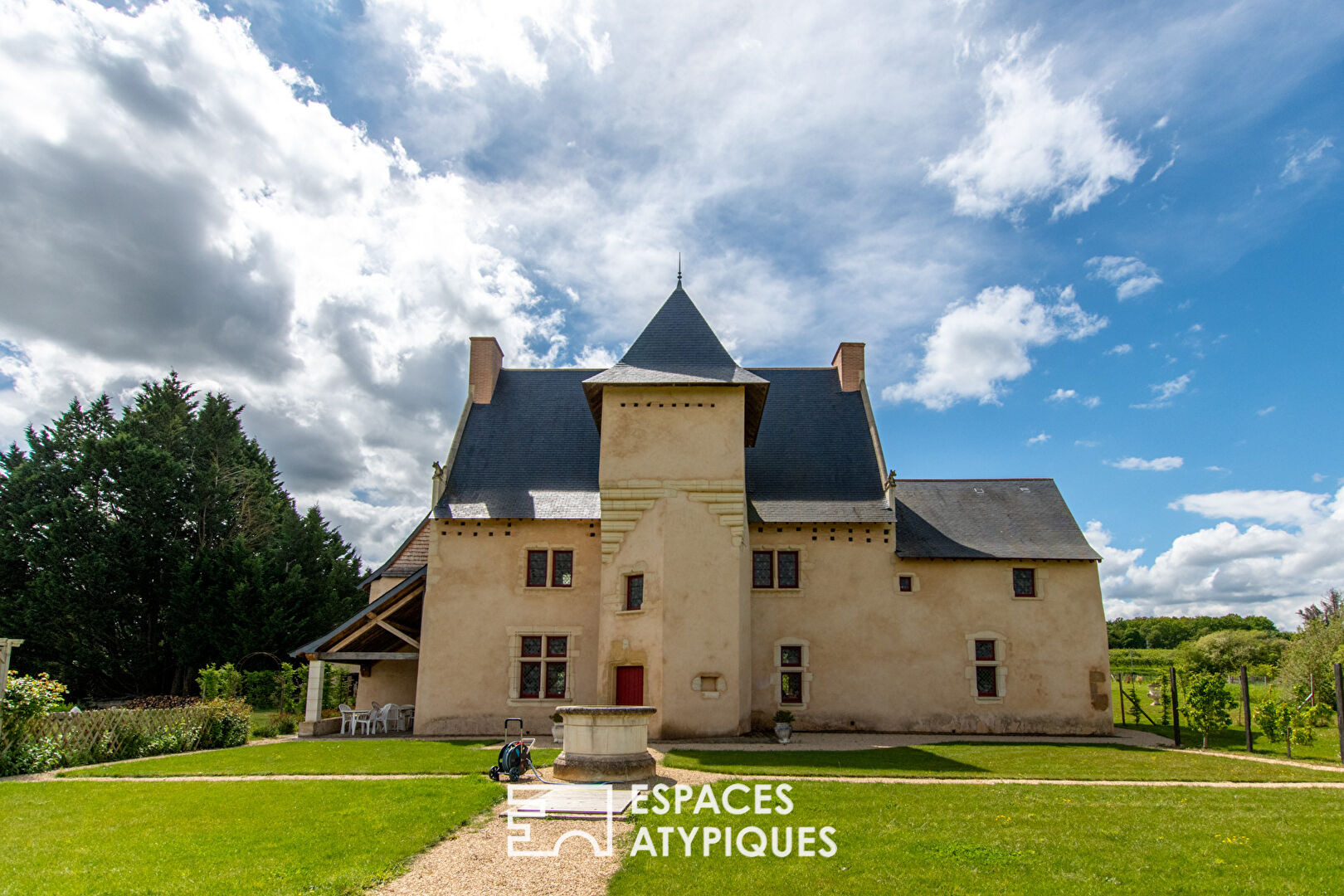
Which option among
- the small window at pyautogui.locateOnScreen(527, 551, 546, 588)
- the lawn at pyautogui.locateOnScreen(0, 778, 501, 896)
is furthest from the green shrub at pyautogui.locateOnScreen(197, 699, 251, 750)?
the small window at pyautogui.locateOnScreen(527, 551, 546, 588)

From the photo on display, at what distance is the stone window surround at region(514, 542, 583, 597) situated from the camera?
1977 centimetres

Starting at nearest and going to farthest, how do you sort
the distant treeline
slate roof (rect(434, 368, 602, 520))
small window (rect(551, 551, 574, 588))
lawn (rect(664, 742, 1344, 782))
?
1. lawn (rect(664, 742, 1344, 782))
2. small window (rect(551, 551, 574, 588))
3. slate roof (rect(434, 368, 602, 520))
4. the distant treeline

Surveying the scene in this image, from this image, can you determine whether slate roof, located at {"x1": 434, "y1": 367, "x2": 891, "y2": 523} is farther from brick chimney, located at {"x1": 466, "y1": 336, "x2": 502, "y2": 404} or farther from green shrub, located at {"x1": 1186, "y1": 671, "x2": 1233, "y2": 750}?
green shrub, located at {"x1": 1186, "y1": 671, "x2": 1233, "y2": 750}

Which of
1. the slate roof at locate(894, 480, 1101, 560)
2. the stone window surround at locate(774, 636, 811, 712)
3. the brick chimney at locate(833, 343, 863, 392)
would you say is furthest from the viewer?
the brick chimney at locate(833, 343, 863, 392)

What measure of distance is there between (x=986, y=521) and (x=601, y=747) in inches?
563

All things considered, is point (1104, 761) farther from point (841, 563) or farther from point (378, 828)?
point (378, 828)

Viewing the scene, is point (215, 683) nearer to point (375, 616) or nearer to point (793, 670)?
point (375, 616)

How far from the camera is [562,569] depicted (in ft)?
65.7

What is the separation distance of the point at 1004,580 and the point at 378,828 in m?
16.6

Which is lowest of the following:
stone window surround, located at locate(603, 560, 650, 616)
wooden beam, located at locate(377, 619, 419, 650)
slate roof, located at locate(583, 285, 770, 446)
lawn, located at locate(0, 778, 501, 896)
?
lawn, located at locate(0, 778, 501, 896)

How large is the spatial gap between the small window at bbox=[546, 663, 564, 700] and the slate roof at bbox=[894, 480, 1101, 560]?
885 centimetres

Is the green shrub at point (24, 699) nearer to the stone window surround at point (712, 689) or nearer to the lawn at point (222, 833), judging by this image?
the lawn at point (222, 833)

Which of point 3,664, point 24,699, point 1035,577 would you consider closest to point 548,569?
point 24,699

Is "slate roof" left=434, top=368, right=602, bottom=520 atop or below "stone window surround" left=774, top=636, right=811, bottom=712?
atop
